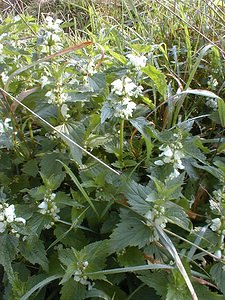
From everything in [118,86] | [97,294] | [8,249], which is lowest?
[97,294]

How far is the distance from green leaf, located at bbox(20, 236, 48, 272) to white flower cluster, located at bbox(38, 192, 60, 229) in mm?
70

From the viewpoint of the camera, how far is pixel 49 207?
4.50 ft

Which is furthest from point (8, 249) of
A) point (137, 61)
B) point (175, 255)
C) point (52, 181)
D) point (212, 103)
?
point (212, 103)

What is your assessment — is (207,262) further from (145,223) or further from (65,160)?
(65,160)

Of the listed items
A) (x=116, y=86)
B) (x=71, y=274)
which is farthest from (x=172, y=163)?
(x=71, y=274)

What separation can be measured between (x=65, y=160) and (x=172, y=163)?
34 cm

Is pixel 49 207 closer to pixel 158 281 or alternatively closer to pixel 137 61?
pixel 158 281

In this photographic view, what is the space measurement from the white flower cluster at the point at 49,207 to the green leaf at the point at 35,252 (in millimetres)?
70

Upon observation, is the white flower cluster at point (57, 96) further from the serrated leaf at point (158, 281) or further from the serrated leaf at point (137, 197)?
the serrated leaf at point (158, 281)

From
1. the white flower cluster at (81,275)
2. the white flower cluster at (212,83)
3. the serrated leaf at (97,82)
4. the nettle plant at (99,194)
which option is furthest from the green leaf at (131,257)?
the white flower cluster at (212,83)

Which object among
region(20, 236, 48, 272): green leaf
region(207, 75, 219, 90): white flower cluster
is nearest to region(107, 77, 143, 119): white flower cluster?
region(20, 236, 48, 272): green leaf

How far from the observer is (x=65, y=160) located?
151 centimetres

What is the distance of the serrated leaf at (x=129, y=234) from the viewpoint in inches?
49.5

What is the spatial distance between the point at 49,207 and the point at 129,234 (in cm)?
25
